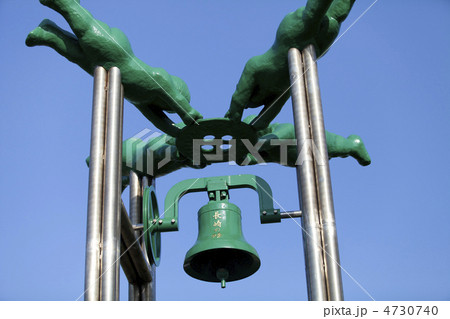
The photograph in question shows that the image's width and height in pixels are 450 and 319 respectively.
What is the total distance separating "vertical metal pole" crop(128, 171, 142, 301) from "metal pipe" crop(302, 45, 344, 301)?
3.06 meters

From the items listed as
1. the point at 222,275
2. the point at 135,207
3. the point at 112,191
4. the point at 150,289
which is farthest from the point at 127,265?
the point at 112,191

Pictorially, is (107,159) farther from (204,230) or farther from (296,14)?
(296,14)

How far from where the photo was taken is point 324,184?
31.3 ft

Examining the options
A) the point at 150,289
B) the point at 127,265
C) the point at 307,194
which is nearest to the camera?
the point at 307,194

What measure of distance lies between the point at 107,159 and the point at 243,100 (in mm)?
2082

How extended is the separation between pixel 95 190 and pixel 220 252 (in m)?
2.17

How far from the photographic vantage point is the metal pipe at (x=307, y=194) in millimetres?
9094

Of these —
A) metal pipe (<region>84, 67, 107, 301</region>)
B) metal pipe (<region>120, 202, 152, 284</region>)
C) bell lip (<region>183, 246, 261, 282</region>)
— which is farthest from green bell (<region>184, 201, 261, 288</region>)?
metal pipe (<region>84, 67, 107, 301</region>)

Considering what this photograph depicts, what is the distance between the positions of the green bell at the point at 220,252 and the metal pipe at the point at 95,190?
67.8 inches

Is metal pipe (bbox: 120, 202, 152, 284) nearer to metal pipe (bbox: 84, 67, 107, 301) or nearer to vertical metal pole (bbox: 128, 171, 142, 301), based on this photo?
vertical metal pole (bbox: 128, 171, 142, 301)

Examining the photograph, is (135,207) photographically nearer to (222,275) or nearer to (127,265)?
(127,265)

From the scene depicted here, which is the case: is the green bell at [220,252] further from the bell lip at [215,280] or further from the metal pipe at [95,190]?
the metal pipe at [95,190]

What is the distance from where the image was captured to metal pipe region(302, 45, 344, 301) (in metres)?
9.04

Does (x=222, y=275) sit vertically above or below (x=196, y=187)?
below
